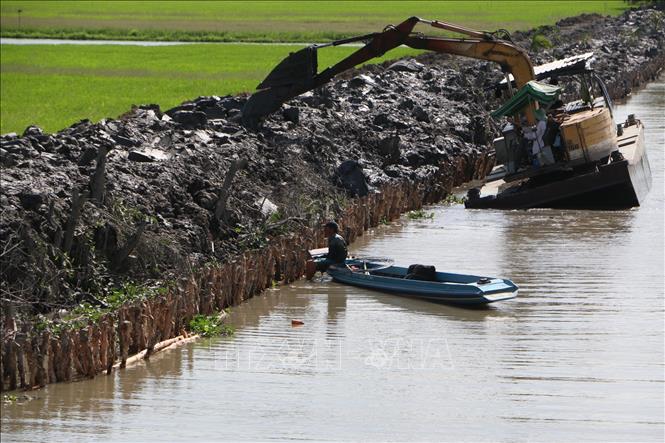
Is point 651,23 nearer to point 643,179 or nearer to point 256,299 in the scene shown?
point 643,179

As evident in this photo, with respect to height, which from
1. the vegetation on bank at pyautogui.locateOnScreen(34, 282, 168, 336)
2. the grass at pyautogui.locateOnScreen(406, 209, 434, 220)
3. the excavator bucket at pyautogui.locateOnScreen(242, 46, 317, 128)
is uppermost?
the excavator bucket at pyautogui.locateOnScreen(242, 46, 317, 128)

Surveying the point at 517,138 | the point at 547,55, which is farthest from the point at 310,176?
the point at 547,55

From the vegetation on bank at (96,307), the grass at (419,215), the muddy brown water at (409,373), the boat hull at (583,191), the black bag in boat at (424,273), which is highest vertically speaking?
the boat hull at (583,191)

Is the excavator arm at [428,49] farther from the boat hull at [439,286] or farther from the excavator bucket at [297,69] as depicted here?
the boat hull at [439,286]

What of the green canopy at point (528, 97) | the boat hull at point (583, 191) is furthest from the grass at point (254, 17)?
the green canopy at point (528, 97)

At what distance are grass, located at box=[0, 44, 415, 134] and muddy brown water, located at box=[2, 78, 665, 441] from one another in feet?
64.8

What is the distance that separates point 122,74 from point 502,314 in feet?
144

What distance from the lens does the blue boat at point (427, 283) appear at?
66.7 ft

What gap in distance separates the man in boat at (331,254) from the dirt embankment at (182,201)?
322 millimetres

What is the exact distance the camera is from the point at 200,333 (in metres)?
18.7

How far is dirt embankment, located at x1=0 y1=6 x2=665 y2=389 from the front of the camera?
17484 mm

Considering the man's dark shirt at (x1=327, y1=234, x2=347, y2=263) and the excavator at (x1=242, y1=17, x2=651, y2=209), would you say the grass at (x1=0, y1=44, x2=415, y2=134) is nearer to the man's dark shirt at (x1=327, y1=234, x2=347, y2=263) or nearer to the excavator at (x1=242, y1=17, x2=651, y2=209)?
the excavator at (x1=242, y1=17, x2=651, y2=209)

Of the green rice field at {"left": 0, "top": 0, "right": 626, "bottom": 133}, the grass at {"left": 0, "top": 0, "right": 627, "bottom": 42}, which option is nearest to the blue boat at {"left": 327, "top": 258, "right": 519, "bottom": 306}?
the green rice field at {"left": 0, "top": 0, "right": 626, "bottom": 133}

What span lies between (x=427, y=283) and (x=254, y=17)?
91672 mm
